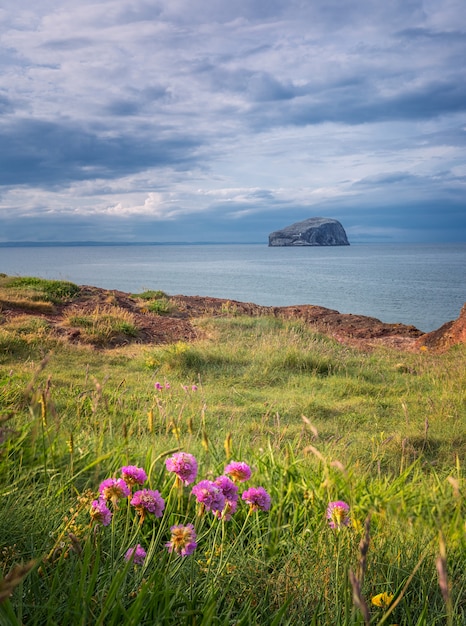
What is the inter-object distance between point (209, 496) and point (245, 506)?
4.02ft

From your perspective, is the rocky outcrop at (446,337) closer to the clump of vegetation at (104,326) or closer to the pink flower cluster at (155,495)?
the clump of vegetation at (104,326)

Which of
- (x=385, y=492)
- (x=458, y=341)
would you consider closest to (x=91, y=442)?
(x=385, y=492)

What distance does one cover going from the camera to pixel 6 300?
15.3m

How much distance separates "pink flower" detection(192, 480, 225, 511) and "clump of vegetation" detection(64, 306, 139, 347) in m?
10.7

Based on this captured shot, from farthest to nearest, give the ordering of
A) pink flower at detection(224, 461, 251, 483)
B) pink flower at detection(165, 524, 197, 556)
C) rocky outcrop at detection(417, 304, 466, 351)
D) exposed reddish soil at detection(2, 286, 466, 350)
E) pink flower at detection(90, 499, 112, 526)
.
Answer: rocky outcrop at detection(417, 304, 466, 351), exposed reddish soil at detection(2, 286, 466, 350), pink flower at detection(224, 461, 251, 483), pink flower at detection(90, 499, 112, 526), pink flower at detection(165, 524, 197, 556)

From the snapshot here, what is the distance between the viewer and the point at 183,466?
1916mm

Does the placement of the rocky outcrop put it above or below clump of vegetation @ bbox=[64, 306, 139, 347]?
below

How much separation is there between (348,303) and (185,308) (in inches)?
921

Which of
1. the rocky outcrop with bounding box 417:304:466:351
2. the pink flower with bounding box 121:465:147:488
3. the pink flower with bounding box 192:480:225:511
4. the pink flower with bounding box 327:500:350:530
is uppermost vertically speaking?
the pink flower with bounding box 121:465:147:488

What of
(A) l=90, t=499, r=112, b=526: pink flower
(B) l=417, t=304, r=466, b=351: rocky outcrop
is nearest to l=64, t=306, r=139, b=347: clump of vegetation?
(B) l=417, t=304, r=466, b=351: rocky outcrop

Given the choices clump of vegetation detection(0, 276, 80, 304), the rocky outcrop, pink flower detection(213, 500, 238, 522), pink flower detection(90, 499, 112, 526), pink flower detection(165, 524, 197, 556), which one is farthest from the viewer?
clump of vegetation detection(0, 276, 80, 304)

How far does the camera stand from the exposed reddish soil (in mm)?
13930

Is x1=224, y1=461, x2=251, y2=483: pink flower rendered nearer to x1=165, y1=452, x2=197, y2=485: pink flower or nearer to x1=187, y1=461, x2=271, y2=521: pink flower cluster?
x1=187, y1=461, x2=271, y2=521: pink flower cluster

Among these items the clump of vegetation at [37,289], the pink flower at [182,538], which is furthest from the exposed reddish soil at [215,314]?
the pink flower at [182,538]
